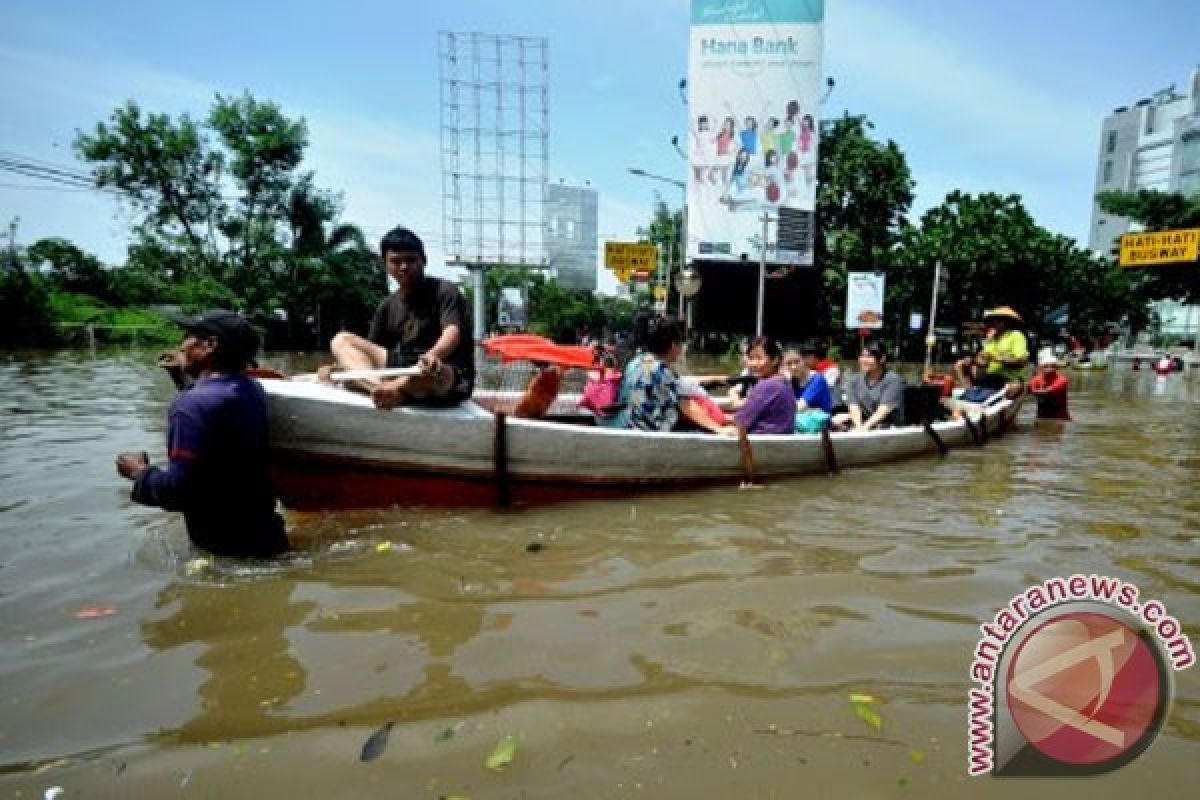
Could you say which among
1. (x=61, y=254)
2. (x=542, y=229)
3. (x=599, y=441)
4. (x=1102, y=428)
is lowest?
(x=1102, y=428)

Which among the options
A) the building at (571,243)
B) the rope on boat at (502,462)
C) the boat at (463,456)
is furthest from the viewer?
the building at (571,243)

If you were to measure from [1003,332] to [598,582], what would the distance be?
28.1 ft

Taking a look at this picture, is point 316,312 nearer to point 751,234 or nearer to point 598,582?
point 751,234

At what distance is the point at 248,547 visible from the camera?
10.4ft

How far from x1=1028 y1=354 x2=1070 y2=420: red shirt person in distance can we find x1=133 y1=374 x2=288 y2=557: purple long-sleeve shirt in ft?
36.5

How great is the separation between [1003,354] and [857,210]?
23383mm

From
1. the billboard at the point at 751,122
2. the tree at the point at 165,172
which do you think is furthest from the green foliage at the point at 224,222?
the billboard at the point at 751,122

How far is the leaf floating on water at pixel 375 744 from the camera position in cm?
182

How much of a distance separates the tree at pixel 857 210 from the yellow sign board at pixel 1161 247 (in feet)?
28.9

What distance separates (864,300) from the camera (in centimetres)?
2691

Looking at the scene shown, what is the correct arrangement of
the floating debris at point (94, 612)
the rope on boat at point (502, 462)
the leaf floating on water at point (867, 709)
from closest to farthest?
1. the leaf floating on water at point (867, 709)
2. the floating debris at point (94, 612)
3. the rope on boat at point (502, 462)

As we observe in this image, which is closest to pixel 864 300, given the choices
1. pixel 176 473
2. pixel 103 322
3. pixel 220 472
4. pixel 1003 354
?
pixel 1003 354

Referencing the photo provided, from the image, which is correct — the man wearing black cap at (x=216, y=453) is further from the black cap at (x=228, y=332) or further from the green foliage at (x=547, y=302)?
the green foliage at (x=547, y=302)

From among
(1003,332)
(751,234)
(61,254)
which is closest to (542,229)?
(751,234)
